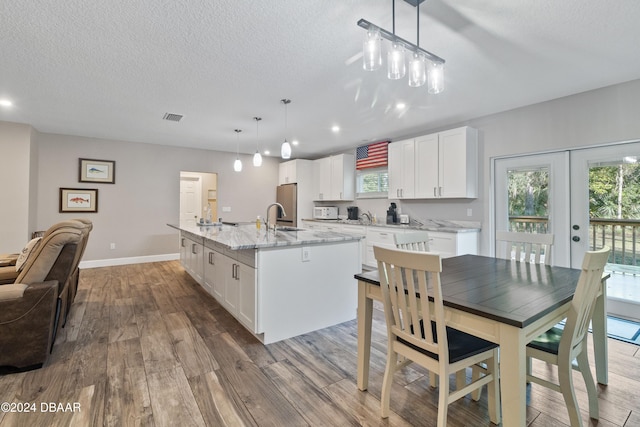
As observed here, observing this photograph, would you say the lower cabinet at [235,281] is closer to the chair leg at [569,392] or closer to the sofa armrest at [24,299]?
the sofa armrest at [24,299]

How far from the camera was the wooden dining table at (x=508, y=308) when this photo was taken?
1.23 meters

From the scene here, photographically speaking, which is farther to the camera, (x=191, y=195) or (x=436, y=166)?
(x=191, y=195)

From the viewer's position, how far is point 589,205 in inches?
132

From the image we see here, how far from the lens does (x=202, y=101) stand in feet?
11.9

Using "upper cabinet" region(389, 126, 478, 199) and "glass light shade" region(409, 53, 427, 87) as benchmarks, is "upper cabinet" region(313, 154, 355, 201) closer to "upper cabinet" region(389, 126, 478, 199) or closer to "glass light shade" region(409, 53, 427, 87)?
"upper cabinet" region(389, 126, 478, 199)

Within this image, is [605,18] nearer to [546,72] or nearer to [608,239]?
[546,72]

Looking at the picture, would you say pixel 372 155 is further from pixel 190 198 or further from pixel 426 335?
pixel 190 198

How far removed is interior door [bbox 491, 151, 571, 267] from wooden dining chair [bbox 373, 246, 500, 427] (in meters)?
2.71

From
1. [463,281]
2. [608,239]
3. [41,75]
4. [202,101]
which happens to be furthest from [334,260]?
[41,75]

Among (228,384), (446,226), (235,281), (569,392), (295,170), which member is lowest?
(228,384)

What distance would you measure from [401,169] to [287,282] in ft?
10.5

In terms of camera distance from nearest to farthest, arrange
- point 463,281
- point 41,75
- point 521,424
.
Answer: point 521,424 < point 463,281 < point 41,75

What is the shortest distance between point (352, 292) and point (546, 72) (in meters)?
2.79

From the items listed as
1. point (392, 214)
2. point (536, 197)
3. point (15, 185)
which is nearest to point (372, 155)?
point (392, 214)
